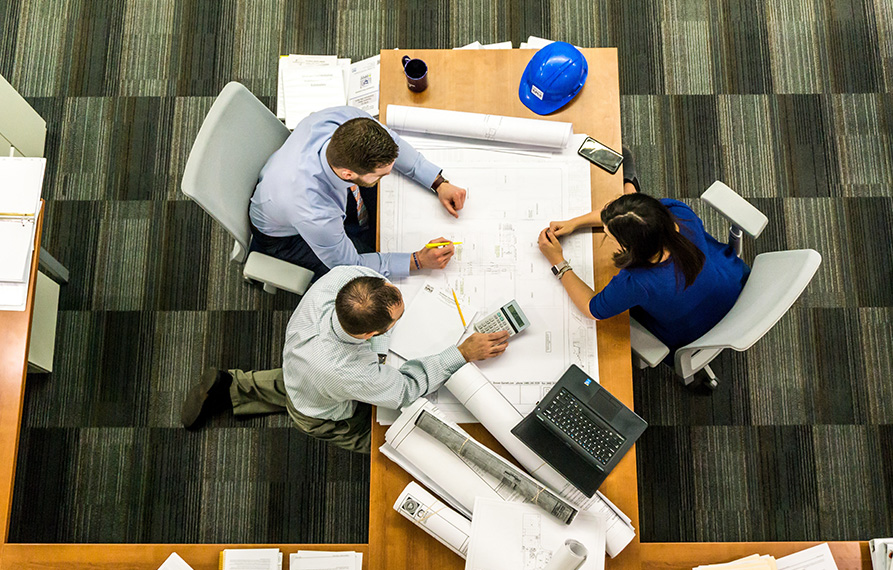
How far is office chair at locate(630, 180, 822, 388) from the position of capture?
145 centimetres

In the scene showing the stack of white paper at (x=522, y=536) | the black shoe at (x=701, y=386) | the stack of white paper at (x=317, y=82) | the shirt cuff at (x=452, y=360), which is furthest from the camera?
the stack of white paper at (x=317, y=82)

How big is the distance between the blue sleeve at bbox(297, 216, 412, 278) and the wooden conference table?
381mm

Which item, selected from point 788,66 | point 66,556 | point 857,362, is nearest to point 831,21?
point 788,66

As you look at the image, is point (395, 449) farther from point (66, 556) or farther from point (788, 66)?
point (788, 66)

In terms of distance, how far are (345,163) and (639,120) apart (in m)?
1.61

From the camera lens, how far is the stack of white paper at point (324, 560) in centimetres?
154

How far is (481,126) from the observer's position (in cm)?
173

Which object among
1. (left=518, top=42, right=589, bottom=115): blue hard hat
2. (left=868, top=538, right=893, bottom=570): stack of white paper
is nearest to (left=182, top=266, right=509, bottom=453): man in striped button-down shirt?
(left=518, top=42, right=589, bottom=115): blue hard hat

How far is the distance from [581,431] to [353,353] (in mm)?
599

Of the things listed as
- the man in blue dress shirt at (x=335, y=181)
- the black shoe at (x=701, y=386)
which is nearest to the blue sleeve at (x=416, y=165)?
the man in blue dress shirt at (x=335, y=181)

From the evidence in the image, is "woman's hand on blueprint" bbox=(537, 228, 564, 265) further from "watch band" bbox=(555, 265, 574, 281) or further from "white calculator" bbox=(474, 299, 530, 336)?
"white calculator" bbox=(474, 299, 530, 336)

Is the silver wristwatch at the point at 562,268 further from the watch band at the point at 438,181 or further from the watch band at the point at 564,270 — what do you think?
the watch band at the point at 438,181

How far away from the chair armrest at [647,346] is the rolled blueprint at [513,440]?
42 cm

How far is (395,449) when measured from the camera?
4.84 feet
